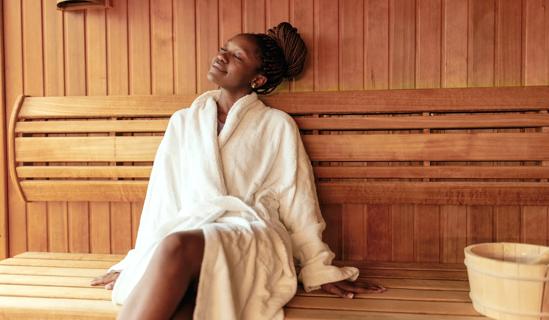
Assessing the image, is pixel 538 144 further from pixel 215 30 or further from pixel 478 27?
pixel 215 30

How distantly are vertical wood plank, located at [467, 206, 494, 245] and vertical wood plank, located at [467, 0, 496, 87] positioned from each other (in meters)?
0.52

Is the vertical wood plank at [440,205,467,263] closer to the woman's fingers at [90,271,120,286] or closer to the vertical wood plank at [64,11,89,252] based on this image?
the woman's fingers at [90,271,120,286]

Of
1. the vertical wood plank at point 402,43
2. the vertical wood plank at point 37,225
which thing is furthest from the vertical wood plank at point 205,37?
the vertical wood plank at point 37,225

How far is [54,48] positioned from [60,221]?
0.82m

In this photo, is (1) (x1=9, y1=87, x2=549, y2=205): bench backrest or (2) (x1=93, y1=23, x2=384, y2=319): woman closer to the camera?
(2) (x1=93, y1=23, x2=384, y2=319): woman

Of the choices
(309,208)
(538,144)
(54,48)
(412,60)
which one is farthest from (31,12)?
(538,144)

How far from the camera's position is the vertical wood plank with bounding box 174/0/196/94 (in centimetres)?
219

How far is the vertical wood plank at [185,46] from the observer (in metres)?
2.19

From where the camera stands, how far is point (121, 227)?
2.28m

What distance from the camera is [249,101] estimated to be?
1.94 meters

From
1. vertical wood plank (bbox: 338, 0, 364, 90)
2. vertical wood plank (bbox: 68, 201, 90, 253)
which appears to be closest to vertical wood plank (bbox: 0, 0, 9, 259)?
vertical wood plank (bbox: 68, 201, 90, 253)

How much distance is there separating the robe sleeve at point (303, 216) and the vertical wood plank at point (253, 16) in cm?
48

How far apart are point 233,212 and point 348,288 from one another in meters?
0.47

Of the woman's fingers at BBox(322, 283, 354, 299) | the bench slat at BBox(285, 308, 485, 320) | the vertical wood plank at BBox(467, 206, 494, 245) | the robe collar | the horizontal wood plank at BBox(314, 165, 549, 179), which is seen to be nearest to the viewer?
the bench slat at BBox(285, 308, 485, 320)
